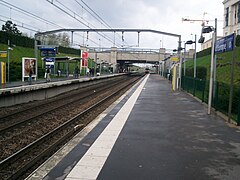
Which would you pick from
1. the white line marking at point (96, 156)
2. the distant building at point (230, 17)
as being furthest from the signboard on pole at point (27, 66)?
the distant building at point (230, 17)

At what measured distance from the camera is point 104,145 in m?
6.97

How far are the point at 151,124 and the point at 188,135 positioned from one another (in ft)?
5.81

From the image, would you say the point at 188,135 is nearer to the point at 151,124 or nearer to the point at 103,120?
the point at 151,124

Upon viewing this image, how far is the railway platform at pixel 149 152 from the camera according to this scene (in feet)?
16.7

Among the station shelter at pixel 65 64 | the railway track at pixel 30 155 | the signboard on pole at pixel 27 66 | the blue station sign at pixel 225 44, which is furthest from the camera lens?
the station shelter at pixel 65 64

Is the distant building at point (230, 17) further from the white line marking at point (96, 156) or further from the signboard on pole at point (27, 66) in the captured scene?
the white line marking at point (96, 156)

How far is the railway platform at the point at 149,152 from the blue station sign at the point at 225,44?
8.98 ft

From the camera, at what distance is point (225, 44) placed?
11.1 meters

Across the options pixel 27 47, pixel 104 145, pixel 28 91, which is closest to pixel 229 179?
pixel 104 145

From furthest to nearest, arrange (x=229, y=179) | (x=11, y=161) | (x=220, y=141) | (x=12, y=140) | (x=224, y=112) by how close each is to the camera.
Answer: (x=224, y=112) < (x=12, y=140) < (x=220, y=141) < (x=11, y=161) < (x=229, y=179)

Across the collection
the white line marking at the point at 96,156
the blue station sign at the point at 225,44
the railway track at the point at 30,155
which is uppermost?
the blue station sign at the point at 225,44

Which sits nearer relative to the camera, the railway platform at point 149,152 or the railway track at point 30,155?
the railway platform at point 149,152

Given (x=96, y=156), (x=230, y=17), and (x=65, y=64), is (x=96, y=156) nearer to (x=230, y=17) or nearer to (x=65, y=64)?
(x=65, y=64)

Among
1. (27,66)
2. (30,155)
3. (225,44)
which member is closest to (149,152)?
(30,155)
